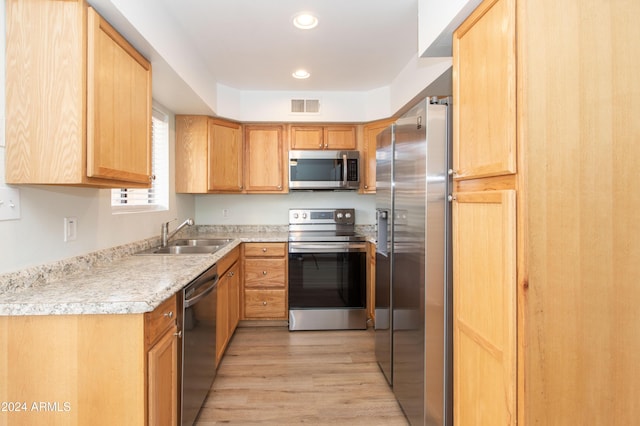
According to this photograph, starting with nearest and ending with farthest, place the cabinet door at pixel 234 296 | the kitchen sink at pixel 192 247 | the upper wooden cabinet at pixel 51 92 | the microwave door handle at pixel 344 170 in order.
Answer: the upper wooden cabinet at pixel 51 92, the kitchen sink at pixel 192 247, the cabinet door at pixel 234 296, the microwave door handle at pixel 344 170

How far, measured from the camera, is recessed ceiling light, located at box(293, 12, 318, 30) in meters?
2.05

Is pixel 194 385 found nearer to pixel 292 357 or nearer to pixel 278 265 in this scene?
pixel 292 357

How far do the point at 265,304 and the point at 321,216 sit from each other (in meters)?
1.16

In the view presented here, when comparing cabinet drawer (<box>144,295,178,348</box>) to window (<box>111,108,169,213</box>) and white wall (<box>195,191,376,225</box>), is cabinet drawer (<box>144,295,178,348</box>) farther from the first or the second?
white wall (<box>195,191,376,225</box>)

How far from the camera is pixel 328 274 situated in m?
3.17

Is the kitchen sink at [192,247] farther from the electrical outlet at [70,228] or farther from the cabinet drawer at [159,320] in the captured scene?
the cabinet drawer at [159,320]

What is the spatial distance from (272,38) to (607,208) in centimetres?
220

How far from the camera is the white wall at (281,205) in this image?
149 inches

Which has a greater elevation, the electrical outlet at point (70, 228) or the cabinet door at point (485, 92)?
the cabinet door at point (485, 92)

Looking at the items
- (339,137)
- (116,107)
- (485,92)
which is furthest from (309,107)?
(485,92)

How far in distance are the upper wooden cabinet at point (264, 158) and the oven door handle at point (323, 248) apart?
2.28 feet

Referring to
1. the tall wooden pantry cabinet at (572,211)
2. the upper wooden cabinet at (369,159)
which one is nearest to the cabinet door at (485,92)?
the tall wooden pantry cabinet at (572,211)

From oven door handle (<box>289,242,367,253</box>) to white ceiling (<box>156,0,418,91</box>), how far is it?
5.22 ft

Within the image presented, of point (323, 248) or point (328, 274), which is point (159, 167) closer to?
point (323, 248)
